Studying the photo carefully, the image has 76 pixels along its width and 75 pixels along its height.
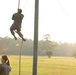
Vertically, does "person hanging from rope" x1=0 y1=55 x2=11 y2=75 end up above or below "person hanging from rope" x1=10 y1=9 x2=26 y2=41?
below

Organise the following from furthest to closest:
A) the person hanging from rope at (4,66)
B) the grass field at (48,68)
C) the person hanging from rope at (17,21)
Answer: the grass field at (48,68)
the person hanging from rope at (17,21)
the person hanging from rope at (4,66)

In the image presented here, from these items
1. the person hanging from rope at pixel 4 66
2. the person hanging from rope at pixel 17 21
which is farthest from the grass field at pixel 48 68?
the person hanging from rope at pixel 4 66

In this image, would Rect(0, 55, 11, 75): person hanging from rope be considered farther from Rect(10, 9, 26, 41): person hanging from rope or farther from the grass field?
the grass field

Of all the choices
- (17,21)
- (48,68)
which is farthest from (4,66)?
(48,68)

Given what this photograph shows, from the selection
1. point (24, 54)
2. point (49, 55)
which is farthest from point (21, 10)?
point (49, 55)

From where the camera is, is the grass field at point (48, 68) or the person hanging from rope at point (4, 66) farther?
the grass field at point (48, 68)

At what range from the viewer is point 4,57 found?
7871mm

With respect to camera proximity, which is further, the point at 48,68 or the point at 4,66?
the point at 48,68

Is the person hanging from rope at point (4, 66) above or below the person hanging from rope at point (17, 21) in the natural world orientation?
below

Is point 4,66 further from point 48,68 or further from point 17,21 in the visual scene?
point 48,68

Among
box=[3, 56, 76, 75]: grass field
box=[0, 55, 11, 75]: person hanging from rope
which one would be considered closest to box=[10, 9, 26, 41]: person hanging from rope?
box=[0, 55, 11, 75]: person hanging from rope

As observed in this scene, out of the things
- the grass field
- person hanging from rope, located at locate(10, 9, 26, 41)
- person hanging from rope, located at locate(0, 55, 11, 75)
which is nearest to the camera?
person hanging from rope, located at locate(0, 55, 11, 75)

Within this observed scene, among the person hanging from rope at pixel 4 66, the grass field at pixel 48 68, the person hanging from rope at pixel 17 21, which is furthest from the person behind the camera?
the grass field at pixel 48 68

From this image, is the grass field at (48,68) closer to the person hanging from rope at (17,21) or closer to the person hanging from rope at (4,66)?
the person hanging from rope at (17,21)
